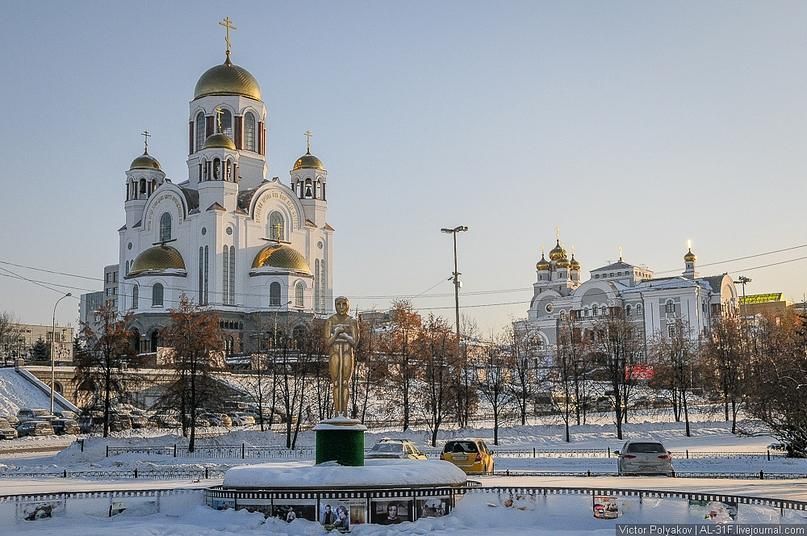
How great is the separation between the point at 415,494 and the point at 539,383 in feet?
123

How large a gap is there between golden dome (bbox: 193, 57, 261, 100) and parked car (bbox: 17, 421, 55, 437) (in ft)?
149

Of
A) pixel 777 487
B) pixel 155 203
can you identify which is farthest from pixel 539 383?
pixel 155 203

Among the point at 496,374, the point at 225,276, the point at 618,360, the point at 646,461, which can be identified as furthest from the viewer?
the point at 225,276

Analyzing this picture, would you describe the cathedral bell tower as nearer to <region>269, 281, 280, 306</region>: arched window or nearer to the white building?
<region>269, 281, 280, 306</region>: arched window

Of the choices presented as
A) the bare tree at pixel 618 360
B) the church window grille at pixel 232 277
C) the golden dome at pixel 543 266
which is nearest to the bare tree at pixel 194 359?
the bare tree at pixel 618 360

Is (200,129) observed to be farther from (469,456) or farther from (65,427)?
(469,456)

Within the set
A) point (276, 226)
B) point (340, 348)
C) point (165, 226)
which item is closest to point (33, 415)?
point (340, 348)

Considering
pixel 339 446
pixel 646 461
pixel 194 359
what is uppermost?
pixel 194 359

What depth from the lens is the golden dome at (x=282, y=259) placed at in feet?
245

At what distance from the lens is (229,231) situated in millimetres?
75312

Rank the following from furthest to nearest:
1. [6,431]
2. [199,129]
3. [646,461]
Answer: [199,129]
[6,431]
[646,461]

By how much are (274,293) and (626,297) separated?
45381 millimetres

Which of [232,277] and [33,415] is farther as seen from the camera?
[232,277]

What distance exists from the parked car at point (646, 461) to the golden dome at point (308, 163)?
2591 inches
